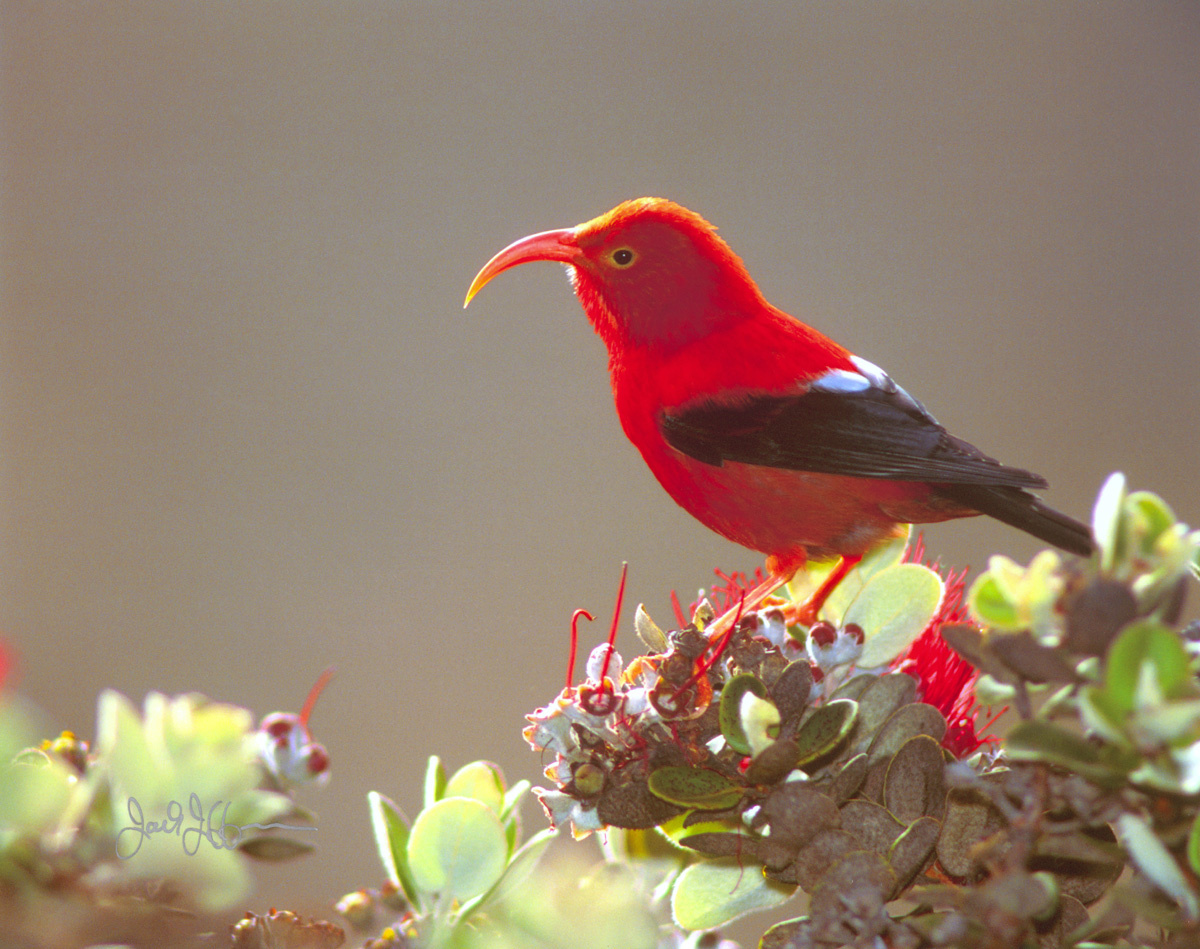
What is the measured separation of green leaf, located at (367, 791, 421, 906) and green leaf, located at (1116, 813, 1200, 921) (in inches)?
11.8

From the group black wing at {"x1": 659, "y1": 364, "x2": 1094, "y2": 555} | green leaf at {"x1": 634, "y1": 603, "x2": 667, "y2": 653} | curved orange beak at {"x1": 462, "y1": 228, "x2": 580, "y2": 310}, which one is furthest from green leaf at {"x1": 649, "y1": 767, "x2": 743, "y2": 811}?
curved orange beak at {"x1": 462, "y1": 228, "x2": 580, "y2": 310}

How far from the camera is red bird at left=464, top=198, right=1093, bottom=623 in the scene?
0.66 meters

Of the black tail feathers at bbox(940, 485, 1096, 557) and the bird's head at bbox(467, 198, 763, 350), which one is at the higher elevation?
the bird's head at bbox(467, 198, 763, 350)

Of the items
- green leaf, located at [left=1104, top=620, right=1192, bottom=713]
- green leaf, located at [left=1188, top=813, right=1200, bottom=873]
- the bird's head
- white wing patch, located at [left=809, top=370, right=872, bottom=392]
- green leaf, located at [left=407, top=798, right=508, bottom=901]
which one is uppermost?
the bird's head

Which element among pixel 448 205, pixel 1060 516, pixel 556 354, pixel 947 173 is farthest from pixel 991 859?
pixel 947 173

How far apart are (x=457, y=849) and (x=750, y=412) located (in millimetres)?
398

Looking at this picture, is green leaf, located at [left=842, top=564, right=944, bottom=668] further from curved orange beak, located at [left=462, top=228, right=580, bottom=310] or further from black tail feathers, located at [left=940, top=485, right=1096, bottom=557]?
curved orange beak, located at [left=462, top=228, right=580, bottom=310]

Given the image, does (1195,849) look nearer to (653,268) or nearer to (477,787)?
(477,787)

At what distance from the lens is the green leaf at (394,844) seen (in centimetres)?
41

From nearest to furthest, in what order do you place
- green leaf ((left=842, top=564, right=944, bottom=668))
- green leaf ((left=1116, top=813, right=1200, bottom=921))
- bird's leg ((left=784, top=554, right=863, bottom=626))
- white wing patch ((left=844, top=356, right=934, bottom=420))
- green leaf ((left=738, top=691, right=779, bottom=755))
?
1. green leaf ((left=1116, top=813, right=1200, bottom=921))
2. green leaf ((left=738, top=691, right=779, bottom=755))
3. green leaf ((left=842, top=564, right=944, bottom=668))
4. bird's leg ((left=784, top=554, right=863, bottom=626))
5. white wing patch ((left=844, top=356, right=934, bottom=420))

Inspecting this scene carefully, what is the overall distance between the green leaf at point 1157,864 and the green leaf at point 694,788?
0.60 ft

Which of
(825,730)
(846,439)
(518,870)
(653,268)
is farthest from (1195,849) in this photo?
(653,268)

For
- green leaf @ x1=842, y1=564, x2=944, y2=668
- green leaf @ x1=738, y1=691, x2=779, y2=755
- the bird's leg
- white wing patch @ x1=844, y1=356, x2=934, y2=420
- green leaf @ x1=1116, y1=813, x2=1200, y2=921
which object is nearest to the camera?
green leaf @ x1=1116, y1=813, x2=1200, y2=921
